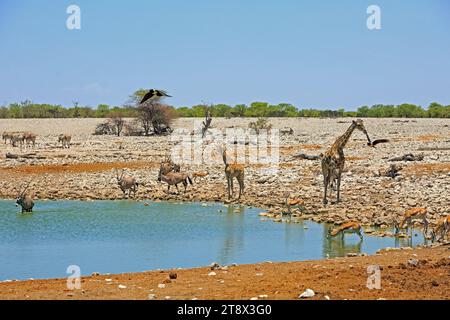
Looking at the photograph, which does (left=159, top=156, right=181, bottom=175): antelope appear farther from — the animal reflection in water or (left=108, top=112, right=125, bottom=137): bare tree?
(left=108, top=112, right=125, bottom=137): bare tree

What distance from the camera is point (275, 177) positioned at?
23344 millimetres

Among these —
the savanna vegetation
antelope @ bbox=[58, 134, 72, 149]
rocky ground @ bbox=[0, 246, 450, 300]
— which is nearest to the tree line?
the savanna vegetation

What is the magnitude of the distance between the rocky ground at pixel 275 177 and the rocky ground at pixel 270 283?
233 inches

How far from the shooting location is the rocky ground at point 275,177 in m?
17.9

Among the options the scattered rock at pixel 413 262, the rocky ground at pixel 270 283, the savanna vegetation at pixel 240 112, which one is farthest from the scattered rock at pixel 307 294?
the savanna vegetation at pixel 240 112

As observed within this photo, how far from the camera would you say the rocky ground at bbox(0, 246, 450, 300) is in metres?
8.51

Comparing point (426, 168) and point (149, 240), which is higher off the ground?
point (426, 168)

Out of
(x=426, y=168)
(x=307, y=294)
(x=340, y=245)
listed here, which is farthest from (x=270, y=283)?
(x=426, y=168)

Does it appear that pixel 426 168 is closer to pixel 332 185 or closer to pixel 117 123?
pixel 332 185

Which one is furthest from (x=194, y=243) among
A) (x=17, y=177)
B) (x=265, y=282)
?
(x=17, y=177)

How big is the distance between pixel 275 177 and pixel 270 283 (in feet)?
46.7

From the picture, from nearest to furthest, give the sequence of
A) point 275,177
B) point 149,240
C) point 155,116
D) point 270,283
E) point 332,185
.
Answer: point 270,283
point 149,240
point 332,185
point 275,177
point 155,116

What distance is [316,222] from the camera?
55.4ft

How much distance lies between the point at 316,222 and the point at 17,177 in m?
13.2
